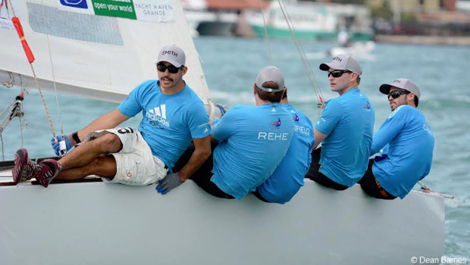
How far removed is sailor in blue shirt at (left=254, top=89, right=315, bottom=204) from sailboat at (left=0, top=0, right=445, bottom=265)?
131 mm

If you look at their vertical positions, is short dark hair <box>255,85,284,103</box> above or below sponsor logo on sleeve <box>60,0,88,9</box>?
below

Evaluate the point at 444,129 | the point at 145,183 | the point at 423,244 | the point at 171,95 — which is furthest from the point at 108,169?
the point at 444,129

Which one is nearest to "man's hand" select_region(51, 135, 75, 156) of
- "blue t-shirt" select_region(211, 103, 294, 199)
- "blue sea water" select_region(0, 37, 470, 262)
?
"blue t-shirt" select_region(211, 103, 294, 199)

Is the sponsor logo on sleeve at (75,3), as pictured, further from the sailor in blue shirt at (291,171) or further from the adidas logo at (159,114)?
the sailor in blue shirt at (291,171)

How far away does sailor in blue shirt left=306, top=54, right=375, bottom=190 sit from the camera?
188 inches

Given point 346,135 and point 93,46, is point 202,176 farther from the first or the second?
point 93,46

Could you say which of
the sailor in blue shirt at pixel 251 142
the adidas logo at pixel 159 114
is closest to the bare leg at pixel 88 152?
the adidas logo at pixel 159 114

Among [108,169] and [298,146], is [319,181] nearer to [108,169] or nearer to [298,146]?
[298,146]

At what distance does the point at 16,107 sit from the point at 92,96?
0.54 m

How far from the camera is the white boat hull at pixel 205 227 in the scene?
4.06 metres

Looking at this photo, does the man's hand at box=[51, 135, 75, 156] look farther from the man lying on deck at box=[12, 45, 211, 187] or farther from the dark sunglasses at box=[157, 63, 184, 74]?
the dark sunglasses at box=[157, 63, 184, 74]

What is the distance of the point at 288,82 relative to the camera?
73.7ft

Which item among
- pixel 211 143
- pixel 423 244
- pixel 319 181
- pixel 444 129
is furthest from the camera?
pixel 444 129

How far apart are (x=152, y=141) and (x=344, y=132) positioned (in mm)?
1130
